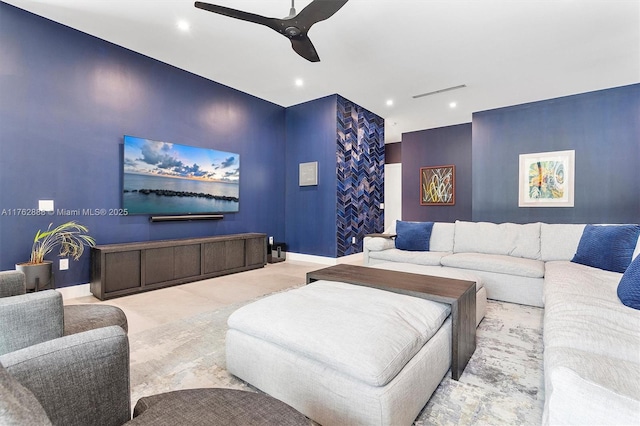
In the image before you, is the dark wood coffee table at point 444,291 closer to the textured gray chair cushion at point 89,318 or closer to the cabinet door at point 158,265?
the textured gray chair cushion at point 89,318

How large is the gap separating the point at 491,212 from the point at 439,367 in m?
5.04

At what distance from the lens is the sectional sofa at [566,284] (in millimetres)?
553

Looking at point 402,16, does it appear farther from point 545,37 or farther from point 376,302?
point 376,302

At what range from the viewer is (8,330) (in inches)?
46.6

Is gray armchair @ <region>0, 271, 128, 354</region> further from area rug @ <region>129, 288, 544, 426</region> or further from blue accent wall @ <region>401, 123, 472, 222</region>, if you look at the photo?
blue accent wall @ <region>401, 123, 472, 222</region>

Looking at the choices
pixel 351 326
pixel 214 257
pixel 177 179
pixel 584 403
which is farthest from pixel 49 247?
pixel 584 403

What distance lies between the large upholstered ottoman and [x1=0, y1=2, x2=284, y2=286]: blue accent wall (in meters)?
2.91

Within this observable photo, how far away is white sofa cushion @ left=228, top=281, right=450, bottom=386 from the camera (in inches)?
49.4

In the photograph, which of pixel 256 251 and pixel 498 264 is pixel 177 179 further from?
pixel 498 264

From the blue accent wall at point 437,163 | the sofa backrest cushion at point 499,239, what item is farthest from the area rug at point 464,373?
the blue accent wall at point 437,163

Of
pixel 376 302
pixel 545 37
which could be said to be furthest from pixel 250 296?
pixel 545 37

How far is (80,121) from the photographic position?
3.42 metres

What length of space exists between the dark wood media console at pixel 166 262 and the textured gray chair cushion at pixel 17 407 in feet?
10.7

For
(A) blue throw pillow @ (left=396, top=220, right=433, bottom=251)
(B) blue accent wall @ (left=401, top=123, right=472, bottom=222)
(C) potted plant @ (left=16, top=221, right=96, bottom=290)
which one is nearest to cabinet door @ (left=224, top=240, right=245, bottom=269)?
(C) potted plant @ (left=16, top=221, right=96, bottom=290)
